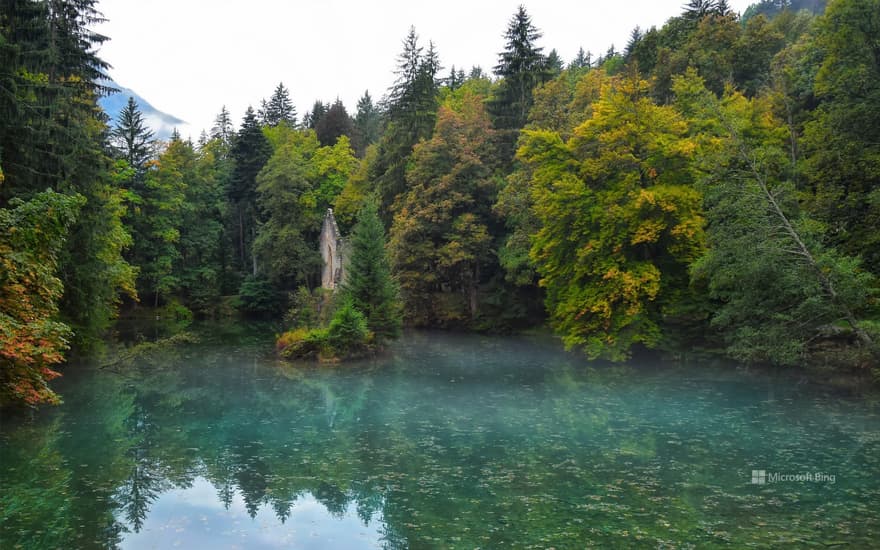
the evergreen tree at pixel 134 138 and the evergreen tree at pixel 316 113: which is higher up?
the evergreen tree at pixel 316 113

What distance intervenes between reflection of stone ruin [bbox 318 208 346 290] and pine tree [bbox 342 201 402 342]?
1234 centimetres

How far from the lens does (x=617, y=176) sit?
2605cm

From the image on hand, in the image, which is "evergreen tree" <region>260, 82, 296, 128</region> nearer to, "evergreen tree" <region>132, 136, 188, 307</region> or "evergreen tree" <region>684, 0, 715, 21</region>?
"evergreen tree" <region>132, 136, 188, 307</region>

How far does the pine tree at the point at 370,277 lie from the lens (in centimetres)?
2800

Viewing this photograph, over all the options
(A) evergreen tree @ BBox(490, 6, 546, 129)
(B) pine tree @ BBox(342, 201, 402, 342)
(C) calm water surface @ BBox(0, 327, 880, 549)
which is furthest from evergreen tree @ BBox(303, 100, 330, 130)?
(C) calm water surface @ BBox(0, 327, 880, 549)

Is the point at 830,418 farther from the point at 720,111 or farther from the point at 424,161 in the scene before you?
the point at 424,161

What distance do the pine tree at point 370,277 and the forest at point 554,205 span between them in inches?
4.3

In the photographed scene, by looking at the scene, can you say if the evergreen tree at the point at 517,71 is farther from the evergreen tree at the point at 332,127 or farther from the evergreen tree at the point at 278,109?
the evergreen tree at the point at 278,109

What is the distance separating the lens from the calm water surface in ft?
30.6

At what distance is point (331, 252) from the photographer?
44125mm

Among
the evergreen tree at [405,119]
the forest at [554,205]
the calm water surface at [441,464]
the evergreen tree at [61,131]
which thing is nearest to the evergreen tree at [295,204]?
the forest at [554,205]

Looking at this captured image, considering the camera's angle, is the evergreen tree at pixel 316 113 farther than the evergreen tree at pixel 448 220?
Yes

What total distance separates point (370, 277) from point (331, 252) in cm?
1654

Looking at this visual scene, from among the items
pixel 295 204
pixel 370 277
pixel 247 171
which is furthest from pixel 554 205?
pixel 247 171
